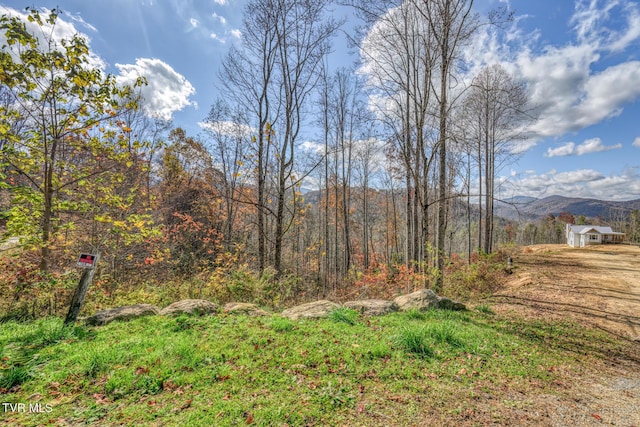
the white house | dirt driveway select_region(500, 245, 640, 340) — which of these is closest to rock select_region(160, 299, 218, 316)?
dirt driveway select_region(500, 245, 640, 340)

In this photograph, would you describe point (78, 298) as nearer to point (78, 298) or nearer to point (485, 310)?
point (78, 298)

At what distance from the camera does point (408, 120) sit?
9.41 meters

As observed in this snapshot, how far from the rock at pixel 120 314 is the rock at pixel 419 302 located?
5.18 m

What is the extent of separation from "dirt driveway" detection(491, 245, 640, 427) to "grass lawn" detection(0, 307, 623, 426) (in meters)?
0.22

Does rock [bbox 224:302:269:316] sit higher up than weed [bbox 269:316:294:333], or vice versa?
weed [bbox 269:316:294:333]

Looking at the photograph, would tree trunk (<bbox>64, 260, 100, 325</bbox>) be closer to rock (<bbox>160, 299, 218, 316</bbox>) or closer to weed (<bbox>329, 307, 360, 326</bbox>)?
rock (<bbox>160, 299, 218, 316</bbox>)

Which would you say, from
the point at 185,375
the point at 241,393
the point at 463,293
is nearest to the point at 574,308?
the point at 463,293

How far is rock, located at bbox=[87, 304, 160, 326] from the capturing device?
14.2ft

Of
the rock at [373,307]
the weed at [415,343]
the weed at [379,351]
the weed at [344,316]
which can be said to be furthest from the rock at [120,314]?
the weed at [415,343]

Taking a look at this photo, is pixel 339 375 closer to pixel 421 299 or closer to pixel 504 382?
pixel 504 382

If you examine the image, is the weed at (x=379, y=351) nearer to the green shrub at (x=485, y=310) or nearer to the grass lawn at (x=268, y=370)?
the grass lawn at (x=268, y=370)

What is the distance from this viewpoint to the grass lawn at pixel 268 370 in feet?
7.74

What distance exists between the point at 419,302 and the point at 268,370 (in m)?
3.91

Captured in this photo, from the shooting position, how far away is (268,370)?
3062mm
